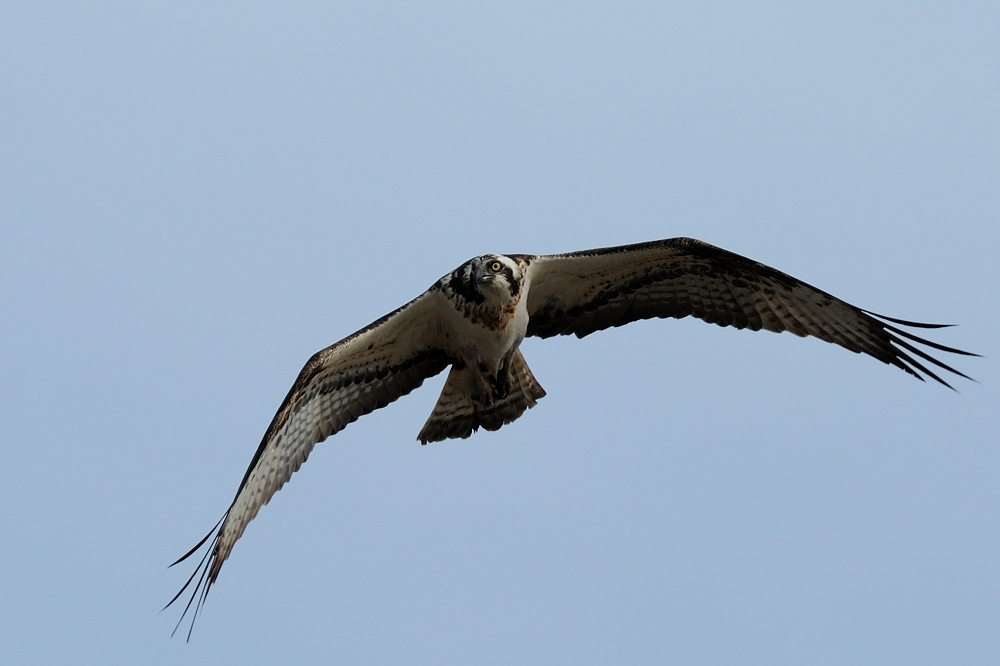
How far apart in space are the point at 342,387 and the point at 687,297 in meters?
3.10

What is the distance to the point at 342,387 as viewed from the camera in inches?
435

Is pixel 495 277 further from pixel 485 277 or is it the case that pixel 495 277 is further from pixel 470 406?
pixel 470 406

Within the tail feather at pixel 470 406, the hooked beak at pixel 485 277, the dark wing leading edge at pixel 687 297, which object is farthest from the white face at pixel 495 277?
the tail feather at pixel 470 406

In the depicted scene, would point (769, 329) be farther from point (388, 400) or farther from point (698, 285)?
point (388, 400)

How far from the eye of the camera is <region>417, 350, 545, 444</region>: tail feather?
37.0 ft

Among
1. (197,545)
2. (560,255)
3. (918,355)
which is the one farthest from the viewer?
(560,255)

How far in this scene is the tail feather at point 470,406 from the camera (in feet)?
37.0

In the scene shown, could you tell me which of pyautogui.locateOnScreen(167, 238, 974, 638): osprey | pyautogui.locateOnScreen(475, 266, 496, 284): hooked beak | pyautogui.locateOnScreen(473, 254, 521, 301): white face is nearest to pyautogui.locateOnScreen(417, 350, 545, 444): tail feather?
pyautogui.locateOnScreen(167, 238, 974, 638): osprey

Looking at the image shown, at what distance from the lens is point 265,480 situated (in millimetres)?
10219

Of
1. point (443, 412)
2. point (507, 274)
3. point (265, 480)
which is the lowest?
point (265, 480)

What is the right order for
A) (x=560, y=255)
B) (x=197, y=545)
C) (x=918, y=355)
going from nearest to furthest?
(x=197, y=545)
(x=918, y=355)
(x=560, y=255)

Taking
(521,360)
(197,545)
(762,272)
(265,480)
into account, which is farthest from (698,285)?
(197,545)

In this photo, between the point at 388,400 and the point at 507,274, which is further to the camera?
the point at 388,400

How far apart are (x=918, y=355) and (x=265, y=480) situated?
530 cm
